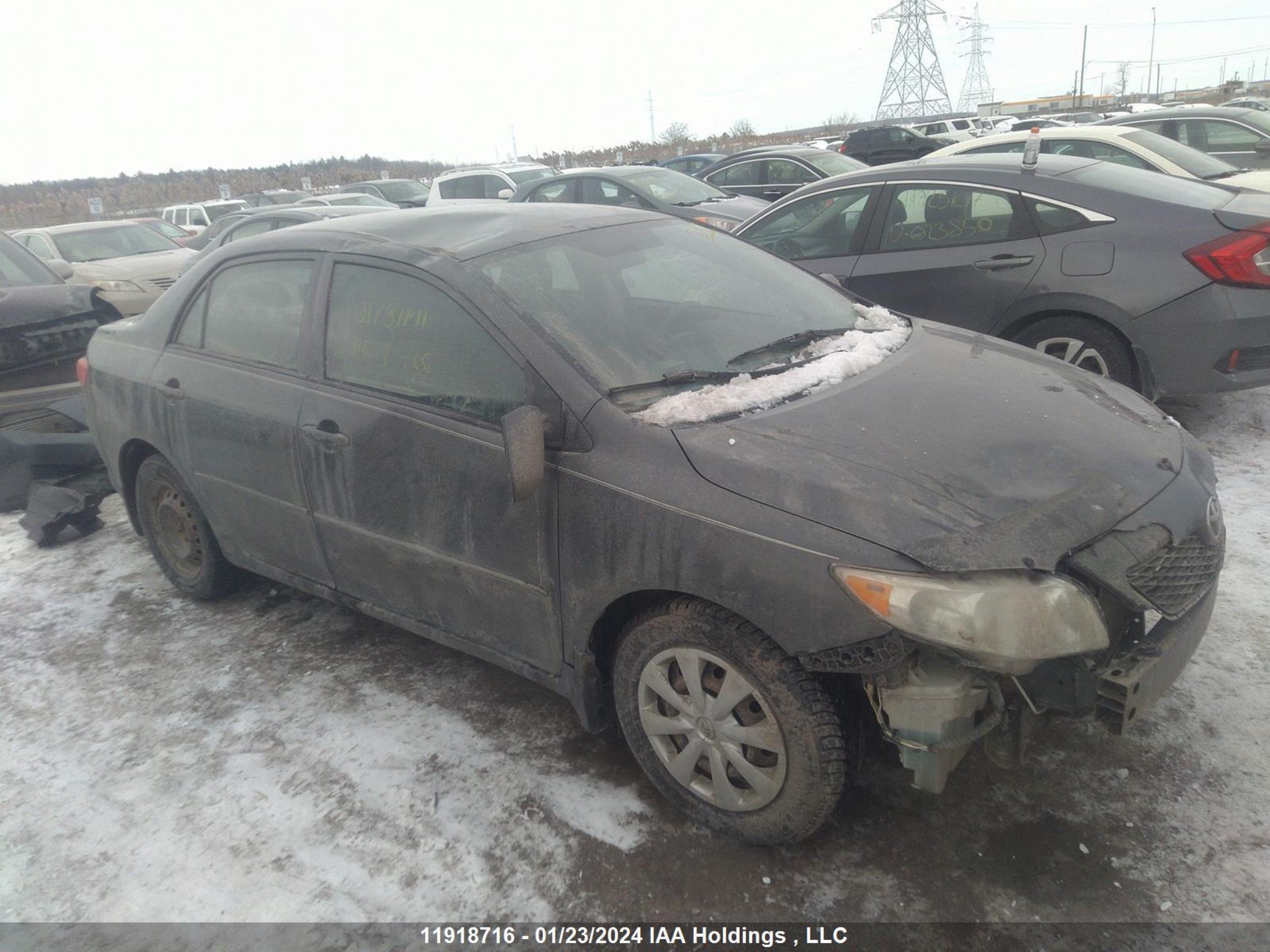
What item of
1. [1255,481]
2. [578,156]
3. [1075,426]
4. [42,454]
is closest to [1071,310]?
[1255,481]

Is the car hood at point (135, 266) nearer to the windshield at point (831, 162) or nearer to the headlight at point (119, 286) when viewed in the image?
the headlight at point (119, 286)

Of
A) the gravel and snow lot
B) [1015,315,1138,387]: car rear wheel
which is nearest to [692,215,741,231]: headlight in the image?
[1015,315,1138,387]: car rear wheel

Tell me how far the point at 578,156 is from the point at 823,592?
4799cm

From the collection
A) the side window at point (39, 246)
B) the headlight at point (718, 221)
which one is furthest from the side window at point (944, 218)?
the side window at point (39, 246)

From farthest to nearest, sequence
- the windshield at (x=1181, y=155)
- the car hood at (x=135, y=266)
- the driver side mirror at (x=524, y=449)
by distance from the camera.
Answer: the car hood at (x=135, y=266) → the windshield at (x=1181, y=155) → the driver side mirror at (x=524, y=449)

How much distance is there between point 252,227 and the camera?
10375 mm

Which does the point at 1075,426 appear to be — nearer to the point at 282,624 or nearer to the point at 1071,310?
the point at 1071,310

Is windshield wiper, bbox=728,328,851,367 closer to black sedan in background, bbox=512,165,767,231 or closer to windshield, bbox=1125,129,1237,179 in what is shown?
windshield, bbox=1125,129,1237,179

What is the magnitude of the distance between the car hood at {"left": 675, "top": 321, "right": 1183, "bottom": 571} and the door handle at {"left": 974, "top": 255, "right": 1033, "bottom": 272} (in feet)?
7.66

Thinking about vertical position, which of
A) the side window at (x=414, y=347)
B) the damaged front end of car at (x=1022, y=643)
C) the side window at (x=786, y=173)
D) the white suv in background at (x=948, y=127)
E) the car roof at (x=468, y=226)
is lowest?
the damaged front end of car at (x=1022, y=643)

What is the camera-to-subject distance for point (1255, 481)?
14.7 ft

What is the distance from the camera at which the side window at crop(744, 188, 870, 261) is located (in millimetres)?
5863

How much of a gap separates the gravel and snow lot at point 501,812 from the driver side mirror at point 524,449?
40.0 inches

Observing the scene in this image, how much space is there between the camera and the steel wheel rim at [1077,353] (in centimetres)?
489
